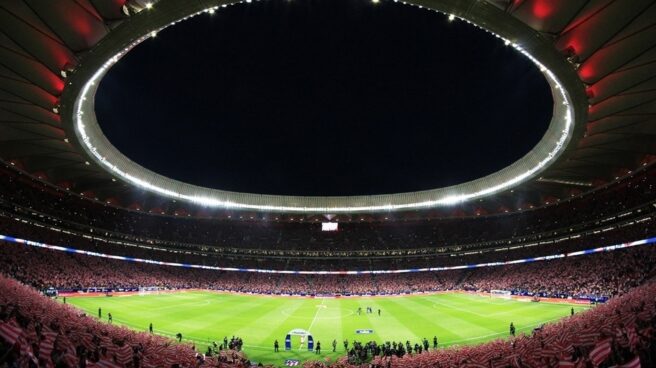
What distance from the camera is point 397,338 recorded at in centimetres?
3478

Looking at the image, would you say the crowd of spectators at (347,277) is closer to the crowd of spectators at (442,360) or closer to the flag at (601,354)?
the crowd of spectators at (442,360)

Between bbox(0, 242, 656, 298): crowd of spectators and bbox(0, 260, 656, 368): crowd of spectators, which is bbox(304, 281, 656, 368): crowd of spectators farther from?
bbox(0, 242, 656, 298): crowd of spectators

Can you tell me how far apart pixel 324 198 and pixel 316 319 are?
35.7 m

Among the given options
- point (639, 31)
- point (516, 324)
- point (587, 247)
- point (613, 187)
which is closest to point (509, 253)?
point (587, 247)

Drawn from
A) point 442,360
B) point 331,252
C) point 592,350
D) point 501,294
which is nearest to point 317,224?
point 331,252

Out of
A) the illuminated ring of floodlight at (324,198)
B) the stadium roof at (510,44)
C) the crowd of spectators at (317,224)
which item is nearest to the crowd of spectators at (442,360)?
the stadium roof at (510,44)

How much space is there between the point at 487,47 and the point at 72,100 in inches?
1350

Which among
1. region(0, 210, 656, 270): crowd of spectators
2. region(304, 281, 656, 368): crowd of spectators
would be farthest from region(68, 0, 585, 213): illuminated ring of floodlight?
region(304, 281, 656, 368): crowd of spectators

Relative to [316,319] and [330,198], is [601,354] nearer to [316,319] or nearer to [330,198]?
[316,319]

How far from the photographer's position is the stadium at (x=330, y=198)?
20000 mm

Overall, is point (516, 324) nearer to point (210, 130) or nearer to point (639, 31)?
point (639, 31)

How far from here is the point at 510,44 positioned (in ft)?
72.6

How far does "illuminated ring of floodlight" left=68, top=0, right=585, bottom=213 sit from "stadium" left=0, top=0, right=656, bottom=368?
0.22 m

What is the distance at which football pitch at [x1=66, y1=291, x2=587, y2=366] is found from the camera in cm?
3334
